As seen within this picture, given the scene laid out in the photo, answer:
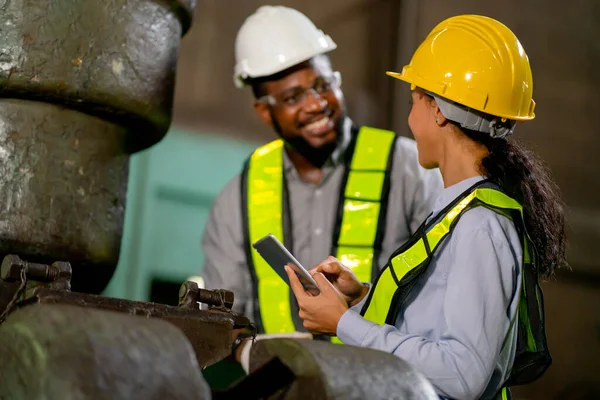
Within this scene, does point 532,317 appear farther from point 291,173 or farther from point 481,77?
point 291,173

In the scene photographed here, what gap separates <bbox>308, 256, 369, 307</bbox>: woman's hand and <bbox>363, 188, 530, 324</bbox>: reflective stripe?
1.02ft

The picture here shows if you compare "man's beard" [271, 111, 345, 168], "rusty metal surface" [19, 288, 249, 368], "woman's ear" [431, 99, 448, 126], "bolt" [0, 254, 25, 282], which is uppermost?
"woman's ear" [431, 99, 448, 126]

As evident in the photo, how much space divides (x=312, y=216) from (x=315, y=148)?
0.28 m

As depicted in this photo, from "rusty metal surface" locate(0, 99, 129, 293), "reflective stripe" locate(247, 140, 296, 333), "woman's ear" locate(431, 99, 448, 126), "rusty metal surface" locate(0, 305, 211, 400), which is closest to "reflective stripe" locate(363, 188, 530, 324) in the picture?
"woman's ear" locate(431, 99, 448, 126)

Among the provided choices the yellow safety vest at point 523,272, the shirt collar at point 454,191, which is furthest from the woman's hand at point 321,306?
the shirt collar at point 454,191

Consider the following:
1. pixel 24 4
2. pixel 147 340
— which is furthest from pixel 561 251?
pixel 24 4

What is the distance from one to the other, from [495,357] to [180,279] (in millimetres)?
2717

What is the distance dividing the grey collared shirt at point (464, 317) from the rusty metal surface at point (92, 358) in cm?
66

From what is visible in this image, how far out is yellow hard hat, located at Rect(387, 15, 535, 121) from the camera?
2.15 metres

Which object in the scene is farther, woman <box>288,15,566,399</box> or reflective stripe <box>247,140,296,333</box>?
reflective stripe <box>247,140,296,333</box>

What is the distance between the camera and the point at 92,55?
241 cm

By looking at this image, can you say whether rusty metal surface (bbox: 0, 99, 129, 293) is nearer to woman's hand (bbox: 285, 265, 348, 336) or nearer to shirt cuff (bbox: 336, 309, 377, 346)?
woman's hand (bbox: 285, 265, 348, 336)

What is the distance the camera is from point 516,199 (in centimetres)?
215

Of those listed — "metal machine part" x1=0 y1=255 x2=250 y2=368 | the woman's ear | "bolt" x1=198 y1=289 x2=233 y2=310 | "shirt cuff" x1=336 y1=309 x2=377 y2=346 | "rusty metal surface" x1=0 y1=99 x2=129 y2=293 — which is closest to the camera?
"metal machine part" x1=0 y1=255 x2=250 y2=368
